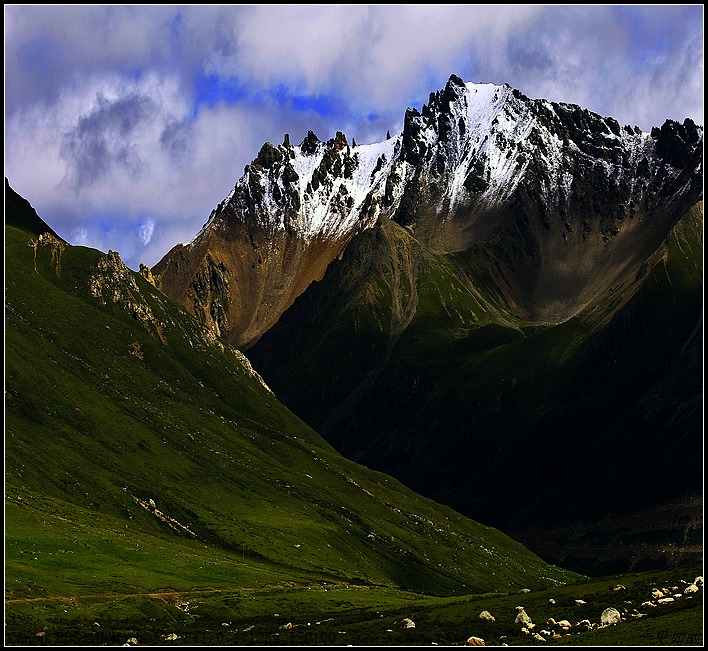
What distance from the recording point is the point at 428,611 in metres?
92.7

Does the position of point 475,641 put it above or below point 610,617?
below

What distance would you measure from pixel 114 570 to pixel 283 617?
34.2 metres

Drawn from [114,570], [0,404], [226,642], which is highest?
[0,404]

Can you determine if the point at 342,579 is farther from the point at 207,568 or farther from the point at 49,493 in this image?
the point at 49,493

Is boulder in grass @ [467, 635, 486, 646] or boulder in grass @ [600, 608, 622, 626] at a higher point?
boulder in grass @ [600, 608, 622, 626]

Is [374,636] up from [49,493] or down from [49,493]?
down

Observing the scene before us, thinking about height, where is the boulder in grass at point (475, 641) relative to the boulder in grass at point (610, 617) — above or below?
below

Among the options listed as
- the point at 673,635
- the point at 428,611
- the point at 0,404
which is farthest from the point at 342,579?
the point at 673,635

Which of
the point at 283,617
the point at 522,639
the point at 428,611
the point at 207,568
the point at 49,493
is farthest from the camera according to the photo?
the point at 49,493

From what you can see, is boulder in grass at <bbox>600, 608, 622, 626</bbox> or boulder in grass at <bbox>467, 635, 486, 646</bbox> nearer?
boulder in grass at <bbox>467, 635, 486, 646</bbox>

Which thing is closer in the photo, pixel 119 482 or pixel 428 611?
pixel 428 611

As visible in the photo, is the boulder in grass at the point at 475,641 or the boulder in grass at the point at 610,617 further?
the boulder in grass at the point at 610,617

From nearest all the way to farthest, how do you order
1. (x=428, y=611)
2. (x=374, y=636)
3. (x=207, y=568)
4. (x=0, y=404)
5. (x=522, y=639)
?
(x=522, y=639)
(x=374, y=636)
(x=428, y=611)
(x=207, y=568)
(x=0, y=404)

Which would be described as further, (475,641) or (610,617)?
(610,617)
